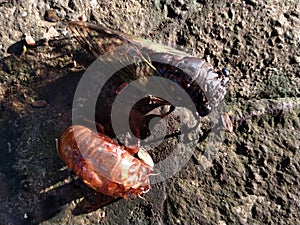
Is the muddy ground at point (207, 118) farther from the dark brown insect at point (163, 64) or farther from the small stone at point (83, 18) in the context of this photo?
the dark brown insect at point (163, 64)

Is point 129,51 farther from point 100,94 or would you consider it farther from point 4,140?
point 4,140

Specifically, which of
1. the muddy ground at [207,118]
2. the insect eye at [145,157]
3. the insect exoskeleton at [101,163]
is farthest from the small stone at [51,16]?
the insect eye at [145,157]

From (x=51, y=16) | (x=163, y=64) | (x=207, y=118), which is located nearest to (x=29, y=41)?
(x=51, y=16)

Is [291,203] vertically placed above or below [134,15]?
below

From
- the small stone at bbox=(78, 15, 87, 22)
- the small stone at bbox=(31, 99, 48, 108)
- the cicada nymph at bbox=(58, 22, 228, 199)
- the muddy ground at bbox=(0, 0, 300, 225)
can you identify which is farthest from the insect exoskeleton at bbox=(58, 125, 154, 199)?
the small stone at bbox=(78, 15, 87, 22)

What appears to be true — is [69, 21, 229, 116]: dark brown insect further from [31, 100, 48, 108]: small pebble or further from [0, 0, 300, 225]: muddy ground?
[31, 100, 48, 108]: small pebble

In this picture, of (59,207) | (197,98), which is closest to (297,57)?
(197,98)
